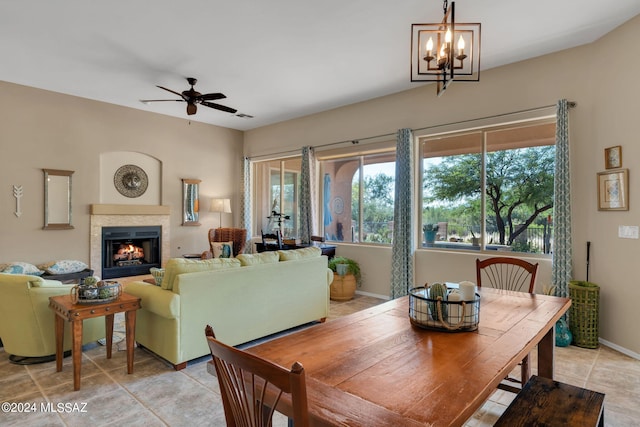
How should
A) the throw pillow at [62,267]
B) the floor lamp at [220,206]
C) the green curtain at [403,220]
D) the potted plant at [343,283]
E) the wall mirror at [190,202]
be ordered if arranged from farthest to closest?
1. the floor lamp at [220,206]
2. the wall mirror at [190,202]
3. the potted plant at [343,283]
4. the green curtain at [403,220]
5. the throw pillow at [62,267]

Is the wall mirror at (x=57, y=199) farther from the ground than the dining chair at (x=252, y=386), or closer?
farther from the ground

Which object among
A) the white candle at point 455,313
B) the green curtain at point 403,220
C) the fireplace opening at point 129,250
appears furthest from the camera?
the fireplace opening at point 129,250

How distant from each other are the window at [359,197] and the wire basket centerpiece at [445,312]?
Result: 157 inches

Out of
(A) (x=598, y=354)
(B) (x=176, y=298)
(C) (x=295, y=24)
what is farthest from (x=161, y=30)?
(A) (x=598, y=354)

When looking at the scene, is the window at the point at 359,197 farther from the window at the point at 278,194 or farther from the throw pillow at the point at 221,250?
the throw pillow at the point at 221,250

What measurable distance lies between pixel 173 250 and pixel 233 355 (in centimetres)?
642

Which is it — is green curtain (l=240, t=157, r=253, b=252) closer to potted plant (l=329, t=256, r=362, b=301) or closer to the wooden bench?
potted plant (l=329, t=256, r=362, b=301)

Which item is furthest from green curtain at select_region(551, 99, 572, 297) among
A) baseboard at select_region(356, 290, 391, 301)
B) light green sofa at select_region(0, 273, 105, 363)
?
light green sofa at select_region(0, 273, 105, 363)

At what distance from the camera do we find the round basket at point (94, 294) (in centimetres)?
279

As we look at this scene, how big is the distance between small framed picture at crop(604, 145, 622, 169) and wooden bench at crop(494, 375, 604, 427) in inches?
106

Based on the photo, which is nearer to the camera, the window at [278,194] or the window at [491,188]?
the window at [491,188]

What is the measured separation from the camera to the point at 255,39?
3.77 m

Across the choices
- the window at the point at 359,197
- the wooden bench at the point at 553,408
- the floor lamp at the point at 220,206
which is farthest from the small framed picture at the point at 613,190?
the floor lamp at the point at 220,206

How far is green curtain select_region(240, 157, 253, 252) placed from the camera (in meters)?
7.76
